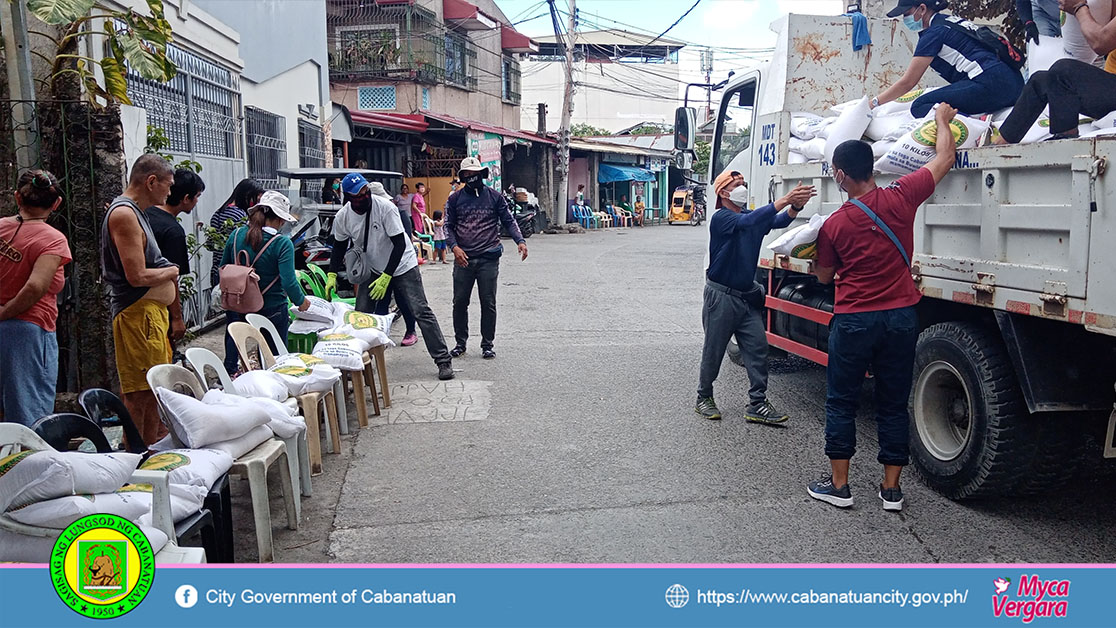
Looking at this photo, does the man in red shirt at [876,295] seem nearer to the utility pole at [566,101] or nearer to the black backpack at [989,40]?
the black backpack at [989,40]

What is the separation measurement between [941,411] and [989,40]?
6.83 feet

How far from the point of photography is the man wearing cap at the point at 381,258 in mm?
7457

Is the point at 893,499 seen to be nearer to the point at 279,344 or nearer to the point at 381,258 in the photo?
the point at 279,344

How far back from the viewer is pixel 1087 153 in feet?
11.9

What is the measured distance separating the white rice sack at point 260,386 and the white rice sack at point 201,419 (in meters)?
0.58

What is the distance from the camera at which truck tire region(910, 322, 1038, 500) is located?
4172 millimetres

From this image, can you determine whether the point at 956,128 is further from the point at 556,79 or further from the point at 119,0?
the point at 556,79

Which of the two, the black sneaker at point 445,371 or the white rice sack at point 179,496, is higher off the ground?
the white rice sack at point 179,496

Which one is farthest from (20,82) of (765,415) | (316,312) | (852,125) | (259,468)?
(765,415)

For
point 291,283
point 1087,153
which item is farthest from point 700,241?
point 1087,153

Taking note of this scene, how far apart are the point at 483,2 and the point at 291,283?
90.2 ft

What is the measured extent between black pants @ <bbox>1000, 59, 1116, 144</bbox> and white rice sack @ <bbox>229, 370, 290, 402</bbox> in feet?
12.8

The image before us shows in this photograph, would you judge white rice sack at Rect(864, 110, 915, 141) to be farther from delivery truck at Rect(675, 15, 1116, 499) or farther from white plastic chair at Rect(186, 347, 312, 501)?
white plastic chair at Rect(186, 347, 312, 501)
